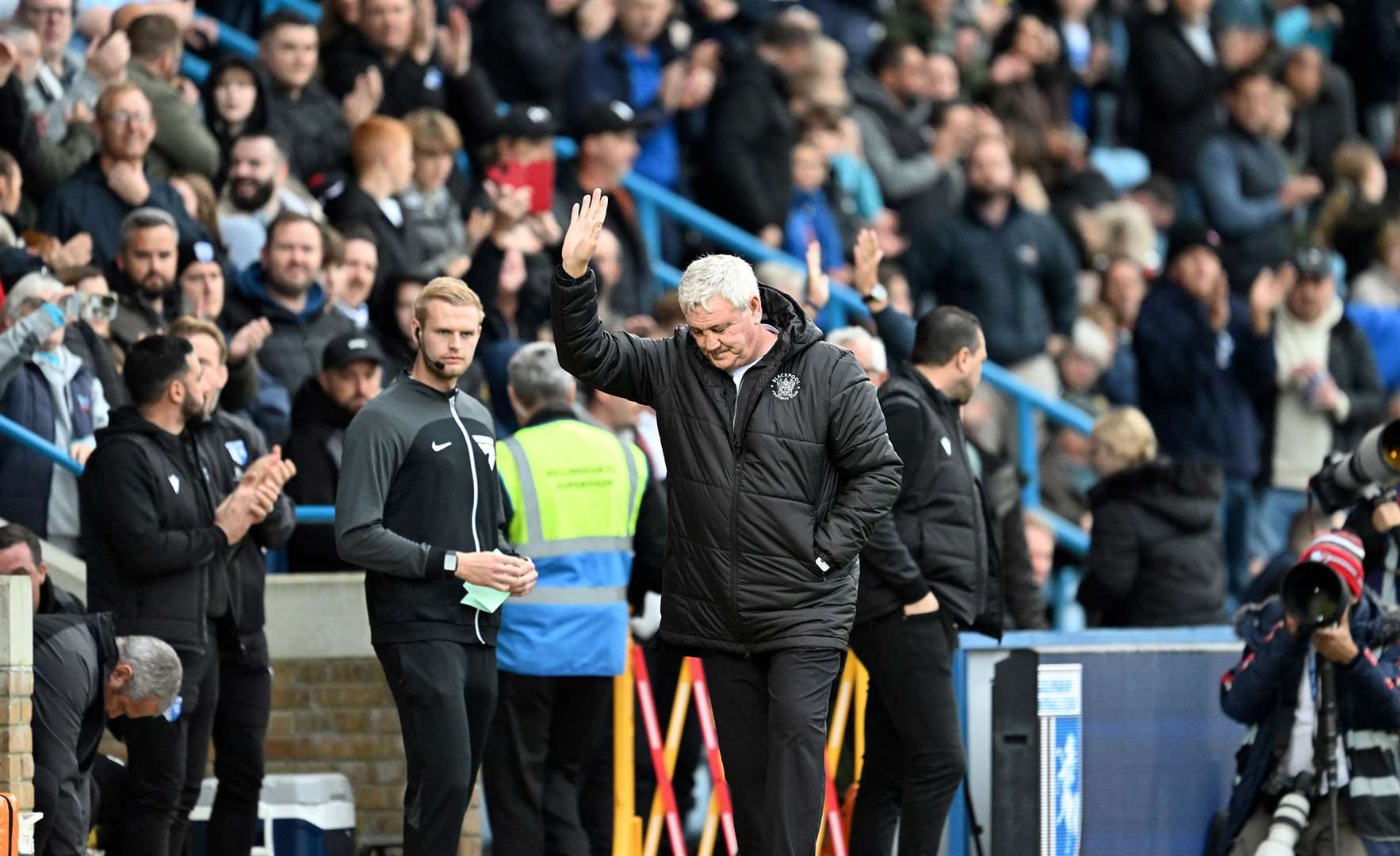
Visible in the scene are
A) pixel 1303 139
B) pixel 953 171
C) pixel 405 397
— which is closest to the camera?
pixel 405 397

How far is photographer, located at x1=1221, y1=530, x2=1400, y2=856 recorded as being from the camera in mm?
8398

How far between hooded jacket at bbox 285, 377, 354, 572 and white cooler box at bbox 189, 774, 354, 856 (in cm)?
103

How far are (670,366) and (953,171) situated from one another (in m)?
8.51

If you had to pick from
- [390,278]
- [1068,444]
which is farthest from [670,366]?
[1068,444]

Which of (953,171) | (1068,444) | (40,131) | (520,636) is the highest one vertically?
(953,171)

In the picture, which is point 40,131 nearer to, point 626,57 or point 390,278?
point 390,278

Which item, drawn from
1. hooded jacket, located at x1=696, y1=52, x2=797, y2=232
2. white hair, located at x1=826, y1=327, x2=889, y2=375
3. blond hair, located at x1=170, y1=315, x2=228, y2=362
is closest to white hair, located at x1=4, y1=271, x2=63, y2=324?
blond hair, located at x1=170, y1=315, x2=228, y2=362

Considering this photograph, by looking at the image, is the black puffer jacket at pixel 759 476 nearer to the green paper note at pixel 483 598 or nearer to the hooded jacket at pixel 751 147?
the green paper note at pixel 483 598

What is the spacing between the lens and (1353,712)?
8547mm

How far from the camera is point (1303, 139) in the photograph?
18062 millimetres

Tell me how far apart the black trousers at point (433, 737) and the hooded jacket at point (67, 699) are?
0.89 meters

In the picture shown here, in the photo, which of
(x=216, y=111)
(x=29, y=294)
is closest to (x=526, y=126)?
(x=216, y=111)

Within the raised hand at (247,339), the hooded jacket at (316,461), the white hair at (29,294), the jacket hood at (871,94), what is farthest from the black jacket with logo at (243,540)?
the jacket hood at (871,94)

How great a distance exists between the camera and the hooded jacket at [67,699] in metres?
7.46
